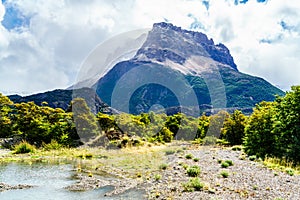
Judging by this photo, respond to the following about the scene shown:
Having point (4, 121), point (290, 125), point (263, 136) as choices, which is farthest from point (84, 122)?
point (290, 125)

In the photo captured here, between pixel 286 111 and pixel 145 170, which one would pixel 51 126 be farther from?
pixel 286 111

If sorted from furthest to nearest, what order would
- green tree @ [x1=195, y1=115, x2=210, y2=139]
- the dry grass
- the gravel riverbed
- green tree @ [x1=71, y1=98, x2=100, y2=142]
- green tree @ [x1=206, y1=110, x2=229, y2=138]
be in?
green tree @ [x1=195, y1=115, x2=210, y2=139], green tree @ [x1=206, y1=110, x2=229, y2=138], green tree @ [x1=71, y1=98, x2=100, y2=142], the dry grass, the gravel riverbed

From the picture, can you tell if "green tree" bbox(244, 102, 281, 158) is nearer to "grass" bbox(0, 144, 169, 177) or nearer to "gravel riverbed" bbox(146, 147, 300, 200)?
"gravel riverbed" bbox(146, 147, 300, 200)

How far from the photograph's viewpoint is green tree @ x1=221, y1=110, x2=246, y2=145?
6172 centimetres

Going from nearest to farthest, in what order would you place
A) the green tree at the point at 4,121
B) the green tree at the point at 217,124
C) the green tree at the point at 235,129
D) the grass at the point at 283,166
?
the grass at the point at 283,166, the green tree at the point at 4,121, the green tree at the point at 235,129, the green tree at the point at 217,124

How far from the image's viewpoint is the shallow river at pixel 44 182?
20.0 metres

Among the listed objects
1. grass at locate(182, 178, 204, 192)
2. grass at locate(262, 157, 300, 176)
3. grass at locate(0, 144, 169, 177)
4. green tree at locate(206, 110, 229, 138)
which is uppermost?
green tree at locate(206, 110, 229, 138)

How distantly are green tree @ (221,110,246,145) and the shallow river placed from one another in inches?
1446

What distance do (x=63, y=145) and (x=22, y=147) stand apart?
26.5ft

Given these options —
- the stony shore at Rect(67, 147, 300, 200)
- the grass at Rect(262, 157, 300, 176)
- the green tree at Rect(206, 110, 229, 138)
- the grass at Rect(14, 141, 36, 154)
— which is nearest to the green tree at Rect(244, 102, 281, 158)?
the grass at Rect(262, 157, 300, 176)

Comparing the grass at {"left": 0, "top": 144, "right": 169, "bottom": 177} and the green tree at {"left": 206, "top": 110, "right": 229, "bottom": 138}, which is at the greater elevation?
the green tree at {"left": 206, "top": 110, "right": 229, "bottom": 138}

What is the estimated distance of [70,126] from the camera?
184 feet

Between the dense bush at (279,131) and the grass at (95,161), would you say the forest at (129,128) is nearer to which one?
the dense bush at (279,131)

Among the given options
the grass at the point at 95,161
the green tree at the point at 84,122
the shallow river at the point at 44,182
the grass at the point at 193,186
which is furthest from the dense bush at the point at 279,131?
the green tree at the point at 84,122
